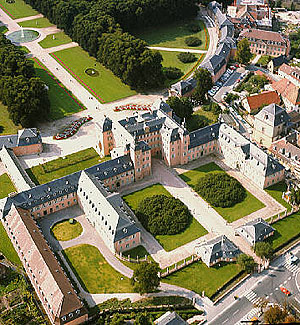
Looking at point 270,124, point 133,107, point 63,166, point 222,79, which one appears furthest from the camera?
point 222,79

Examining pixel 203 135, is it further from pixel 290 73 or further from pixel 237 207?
pixel 290 73

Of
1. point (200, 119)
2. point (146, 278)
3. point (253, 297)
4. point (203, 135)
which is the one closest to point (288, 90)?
point (200, 119)

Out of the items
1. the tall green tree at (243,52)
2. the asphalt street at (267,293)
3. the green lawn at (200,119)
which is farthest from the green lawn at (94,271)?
the tall green tree at (243,52)

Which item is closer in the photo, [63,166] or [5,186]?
[5,186]

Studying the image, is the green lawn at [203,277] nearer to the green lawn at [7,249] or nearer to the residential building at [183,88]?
the green lawn at [7,249]

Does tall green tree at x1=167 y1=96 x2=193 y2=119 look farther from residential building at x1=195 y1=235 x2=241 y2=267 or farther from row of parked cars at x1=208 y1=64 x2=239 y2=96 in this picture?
residential building at x1=195 y1=235 x2=241 y2=267

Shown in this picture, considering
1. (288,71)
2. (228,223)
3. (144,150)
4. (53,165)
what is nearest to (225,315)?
(228,223)

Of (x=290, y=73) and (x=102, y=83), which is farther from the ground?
(x=290, y=73)

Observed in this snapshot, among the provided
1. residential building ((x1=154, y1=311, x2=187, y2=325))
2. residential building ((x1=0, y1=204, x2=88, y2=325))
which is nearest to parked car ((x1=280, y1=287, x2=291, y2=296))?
residential building ((x1=154, y1=311, x2=187, y2=325))
